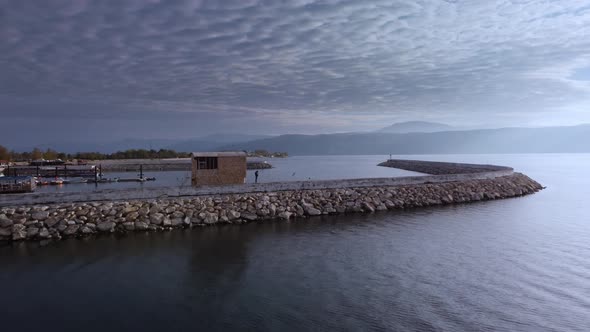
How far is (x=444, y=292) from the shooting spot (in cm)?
1502

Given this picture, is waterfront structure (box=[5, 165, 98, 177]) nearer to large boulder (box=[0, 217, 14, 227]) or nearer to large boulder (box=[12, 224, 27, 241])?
large boulder (box=[0, 217, 14, 227])

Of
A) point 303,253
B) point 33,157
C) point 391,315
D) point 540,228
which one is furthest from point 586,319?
point 33,157

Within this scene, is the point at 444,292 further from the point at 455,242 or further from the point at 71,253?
the point at 71,253

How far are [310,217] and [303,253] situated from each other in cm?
927

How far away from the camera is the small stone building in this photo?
31.0 m

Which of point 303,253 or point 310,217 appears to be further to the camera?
point 310,217

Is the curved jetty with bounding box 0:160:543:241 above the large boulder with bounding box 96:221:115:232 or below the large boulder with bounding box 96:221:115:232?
above

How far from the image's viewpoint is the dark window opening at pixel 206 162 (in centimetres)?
3108

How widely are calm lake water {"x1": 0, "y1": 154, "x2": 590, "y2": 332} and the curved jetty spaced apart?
121 cm

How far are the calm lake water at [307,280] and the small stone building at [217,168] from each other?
643 cm

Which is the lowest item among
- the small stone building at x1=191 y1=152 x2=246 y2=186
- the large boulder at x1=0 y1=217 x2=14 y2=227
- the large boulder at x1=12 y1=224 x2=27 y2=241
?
the large boulder at x1=12 y1=224 x2=27 y2=241

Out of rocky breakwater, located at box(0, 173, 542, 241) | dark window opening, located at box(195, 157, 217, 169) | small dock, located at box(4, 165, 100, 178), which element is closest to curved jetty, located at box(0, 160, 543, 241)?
rocky breakwater, located at box(0, 173, 542, 241)

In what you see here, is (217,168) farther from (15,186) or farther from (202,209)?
(15,186)

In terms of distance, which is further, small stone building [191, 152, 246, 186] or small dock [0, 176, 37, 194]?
small dock [0, 176, 37, 194]
